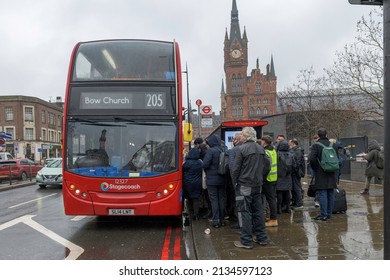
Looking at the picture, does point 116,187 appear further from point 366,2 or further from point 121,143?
point 366,2

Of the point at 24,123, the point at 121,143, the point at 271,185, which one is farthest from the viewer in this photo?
the point at 24,123

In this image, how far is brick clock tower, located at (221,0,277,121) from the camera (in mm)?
126312

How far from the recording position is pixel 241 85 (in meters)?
128

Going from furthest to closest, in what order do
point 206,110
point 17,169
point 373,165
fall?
point 17,169
point 206,110
point 373,165

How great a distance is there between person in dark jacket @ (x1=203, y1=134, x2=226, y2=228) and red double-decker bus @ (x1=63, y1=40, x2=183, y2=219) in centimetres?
63

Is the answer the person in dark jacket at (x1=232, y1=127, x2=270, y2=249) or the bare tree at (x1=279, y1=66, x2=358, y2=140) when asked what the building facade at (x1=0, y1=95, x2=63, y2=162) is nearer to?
the bare tree at (x1=279, y1=66, x2=358, y2=140)

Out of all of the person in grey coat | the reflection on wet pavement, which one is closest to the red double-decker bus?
the reflection on wet pavement

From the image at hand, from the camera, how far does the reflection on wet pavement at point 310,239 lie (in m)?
5.23

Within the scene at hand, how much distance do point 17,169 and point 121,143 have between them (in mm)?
16373

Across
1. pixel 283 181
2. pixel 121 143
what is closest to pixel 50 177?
pixel 121 143

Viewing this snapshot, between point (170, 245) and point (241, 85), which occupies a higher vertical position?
point (241, 85)

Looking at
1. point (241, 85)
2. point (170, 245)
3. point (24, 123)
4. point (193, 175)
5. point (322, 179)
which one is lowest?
point (170, 245)

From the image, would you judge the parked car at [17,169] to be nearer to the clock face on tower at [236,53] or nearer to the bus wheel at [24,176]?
the bus wheel at [24,176]

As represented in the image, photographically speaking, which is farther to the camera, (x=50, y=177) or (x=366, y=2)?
(x=50, y=177)
